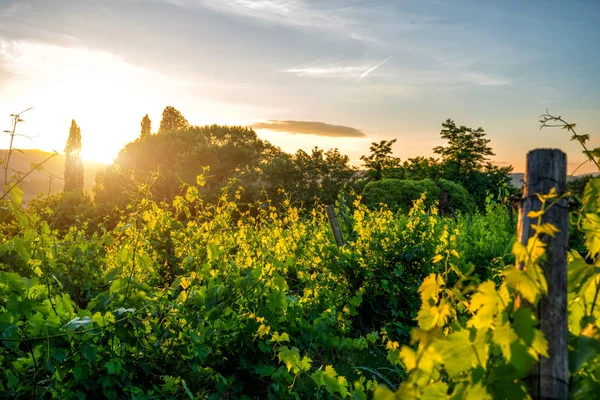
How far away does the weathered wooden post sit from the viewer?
1.43m

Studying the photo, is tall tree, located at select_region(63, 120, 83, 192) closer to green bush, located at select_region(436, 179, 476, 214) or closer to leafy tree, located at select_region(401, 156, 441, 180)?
leafy tree, located at select_region(401, 156, 441, 180)

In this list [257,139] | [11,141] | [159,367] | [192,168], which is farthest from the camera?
[257,139]

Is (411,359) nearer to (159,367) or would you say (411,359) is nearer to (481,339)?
(481,339)

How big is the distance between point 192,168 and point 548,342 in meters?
28.4

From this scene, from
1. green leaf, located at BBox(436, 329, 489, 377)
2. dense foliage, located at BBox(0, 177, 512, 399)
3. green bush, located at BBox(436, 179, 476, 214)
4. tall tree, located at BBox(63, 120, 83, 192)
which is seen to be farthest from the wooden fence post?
tall tree, located at BBox(63, 120, 83, 192)

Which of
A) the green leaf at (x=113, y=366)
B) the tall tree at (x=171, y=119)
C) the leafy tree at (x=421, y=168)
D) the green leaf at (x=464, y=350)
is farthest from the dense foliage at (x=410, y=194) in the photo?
the tall tree at (x=171, y=119)

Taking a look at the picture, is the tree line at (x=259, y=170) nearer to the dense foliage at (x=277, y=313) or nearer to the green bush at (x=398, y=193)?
Answer: the green bush at (x=398, y=193)

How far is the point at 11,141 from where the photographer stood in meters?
3.04

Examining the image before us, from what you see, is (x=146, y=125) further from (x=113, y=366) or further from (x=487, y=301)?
(x=487, y=301)

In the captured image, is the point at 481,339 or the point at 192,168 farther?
the point at 192,168

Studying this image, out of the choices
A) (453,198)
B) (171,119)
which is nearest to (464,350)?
(453,198)

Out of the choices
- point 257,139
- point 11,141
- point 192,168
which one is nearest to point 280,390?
point 11,141

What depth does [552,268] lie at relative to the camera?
148cm

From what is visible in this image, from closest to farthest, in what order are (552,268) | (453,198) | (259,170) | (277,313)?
(552,268), (277,313), (453,198), (259,170)
